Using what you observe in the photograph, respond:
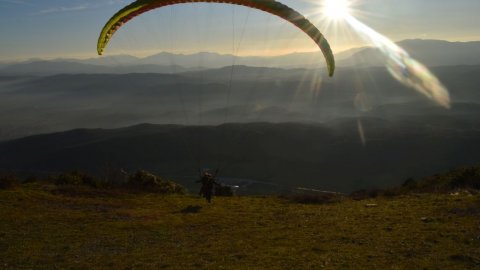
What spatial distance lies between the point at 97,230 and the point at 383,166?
5677 inches

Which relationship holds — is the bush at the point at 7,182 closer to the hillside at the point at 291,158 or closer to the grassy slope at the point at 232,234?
the grassy slope at the point at 232,234

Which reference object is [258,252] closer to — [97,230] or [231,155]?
[97,230]

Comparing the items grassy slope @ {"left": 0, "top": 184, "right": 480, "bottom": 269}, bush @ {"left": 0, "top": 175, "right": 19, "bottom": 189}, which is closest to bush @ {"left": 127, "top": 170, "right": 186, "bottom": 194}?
grassy slope @ {"left": 0, "top": 184, "right": 480, "bottom": 269}

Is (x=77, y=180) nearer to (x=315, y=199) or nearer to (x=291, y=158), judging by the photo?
(x=315, y=199)

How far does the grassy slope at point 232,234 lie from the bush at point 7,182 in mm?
1154

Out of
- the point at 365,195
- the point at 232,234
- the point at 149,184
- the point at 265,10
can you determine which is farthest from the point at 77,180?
the point at 265,10

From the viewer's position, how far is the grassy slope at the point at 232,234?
575 inches

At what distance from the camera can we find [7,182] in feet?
94.8

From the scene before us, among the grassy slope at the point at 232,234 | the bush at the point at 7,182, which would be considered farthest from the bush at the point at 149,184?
the bush at the point at 7,182

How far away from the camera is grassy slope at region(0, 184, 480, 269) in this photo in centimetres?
1459

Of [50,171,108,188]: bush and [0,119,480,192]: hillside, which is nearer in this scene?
[50,171,108,188]: bush

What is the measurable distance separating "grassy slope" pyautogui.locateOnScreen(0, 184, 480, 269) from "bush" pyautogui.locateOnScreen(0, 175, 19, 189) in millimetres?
1154

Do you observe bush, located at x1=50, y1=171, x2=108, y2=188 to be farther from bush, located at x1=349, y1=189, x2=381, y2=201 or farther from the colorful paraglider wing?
the colorful paraglider wing

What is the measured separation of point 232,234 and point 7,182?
17.5 metres
